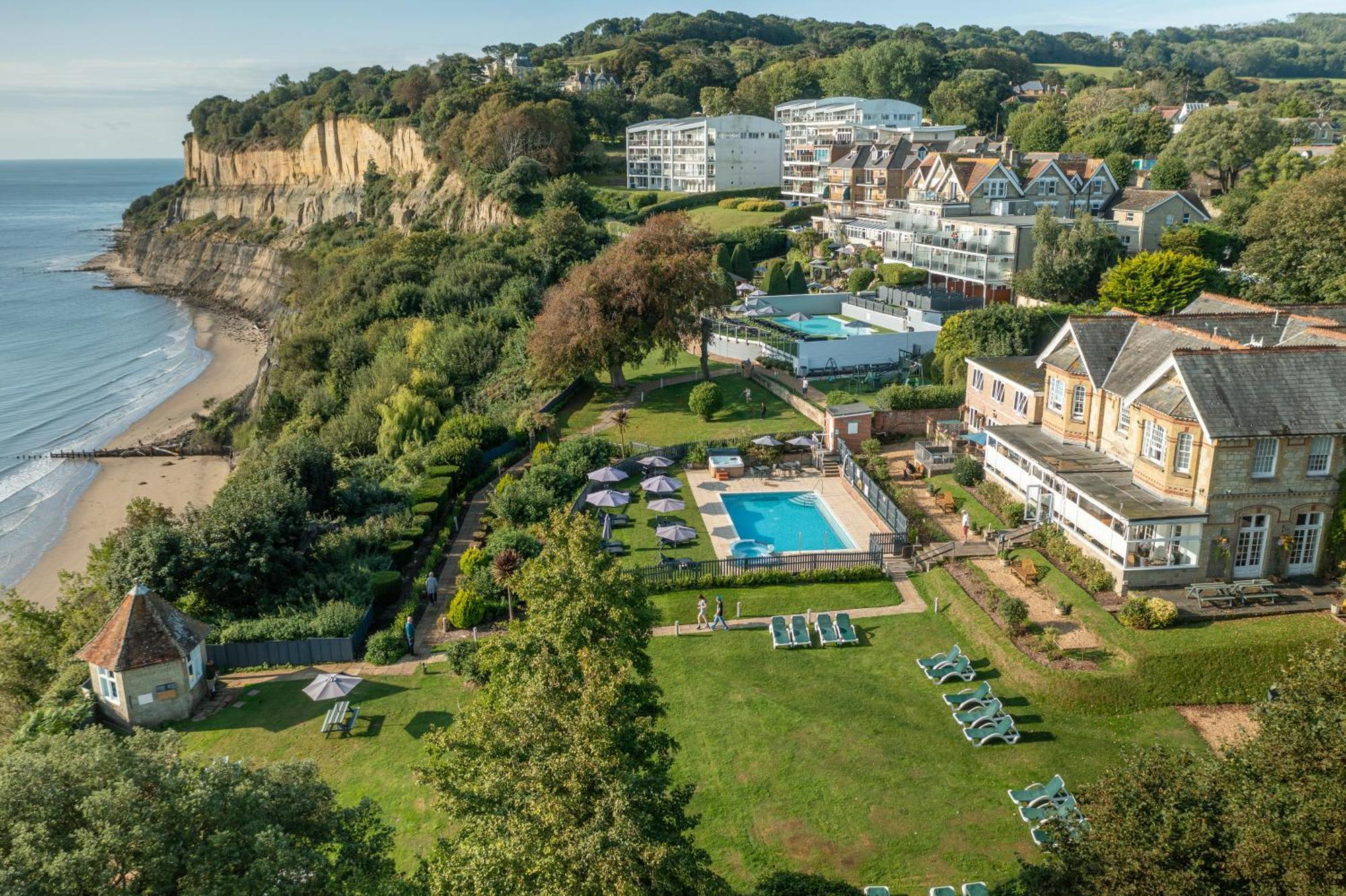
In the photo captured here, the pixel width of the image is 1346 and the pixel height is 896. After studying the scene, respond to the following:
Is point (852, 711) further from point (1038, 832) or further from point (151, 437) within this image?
point (151, 437)

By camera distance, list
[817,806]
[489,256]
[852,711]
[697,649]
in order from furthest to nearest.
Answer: [489,256]
[697,649]
[852,711]
[817,806]

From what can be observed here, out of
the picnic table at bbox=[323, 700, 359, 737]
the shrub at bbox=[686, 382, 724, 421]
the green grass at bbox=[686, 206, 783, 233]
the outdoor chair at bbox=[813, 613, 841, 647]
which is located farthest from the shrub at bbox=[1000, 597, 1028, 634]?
the green grass at bbox=[686, 206, 783, 233]

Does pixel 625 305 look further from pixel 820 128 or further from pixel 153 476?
pixel 820 128

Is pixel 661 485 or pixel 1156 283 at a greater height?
pixel 1156 283

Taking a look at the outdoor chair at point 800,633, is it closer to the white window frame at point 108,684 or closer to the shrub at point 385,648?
the shrub at point 385,648

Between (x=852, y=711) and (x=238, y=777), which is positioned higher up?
(x=238, y=777)

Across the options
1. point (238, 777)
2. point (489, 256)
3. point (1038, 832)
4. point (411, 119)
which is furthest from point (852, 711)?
point (411, 119)

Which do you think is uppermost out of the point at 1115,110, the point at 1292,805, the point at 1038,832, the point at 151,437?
the point at 1115,110

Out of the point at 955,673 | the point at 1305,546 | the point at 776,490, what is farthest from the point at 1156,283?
the point at 955,673
